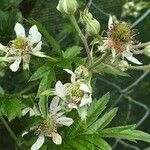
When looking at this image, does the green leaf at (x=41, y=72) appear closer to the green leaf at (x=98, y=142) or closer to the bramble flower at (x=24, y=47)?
the bramble flower at (x=24, y=47)

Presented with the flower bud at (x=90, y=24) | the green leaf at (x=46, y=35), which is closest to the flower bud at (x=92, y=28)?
the flower bud at (x=90, y=24)

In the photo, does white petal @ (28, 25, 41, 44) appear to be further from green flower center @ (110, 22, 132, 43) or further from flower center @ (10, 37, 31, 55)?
green flower center @ (110, 22, 132, 43)

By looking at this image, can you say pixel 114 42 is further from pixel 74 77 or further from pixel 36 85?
pixel 36 85

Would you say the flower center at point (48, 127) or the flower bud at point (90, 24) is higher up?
the flower bud at point (90, 24)

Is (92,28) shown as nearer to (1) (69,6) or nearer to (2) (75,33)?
(1) (69,6)

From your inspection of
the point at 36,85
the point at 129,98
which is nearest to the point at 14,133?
the point at 36,85

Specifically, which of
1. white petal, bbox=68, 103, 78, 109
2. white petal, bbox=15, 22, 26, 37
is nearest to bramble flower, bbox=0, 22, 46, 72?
white petal, bbox=15, 22, 26, 37
